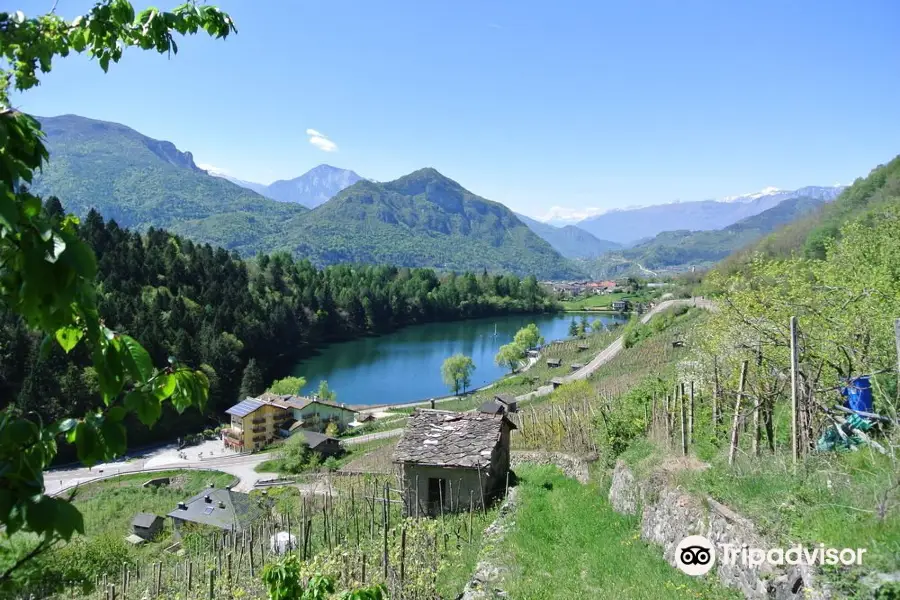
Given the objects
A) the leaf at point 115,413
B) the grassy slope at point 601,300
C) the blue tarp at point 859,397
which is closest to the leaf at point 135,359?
the leaf at point 115,413

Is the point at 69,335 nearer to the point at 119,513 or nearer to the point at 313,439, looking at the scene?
the point at 119,513

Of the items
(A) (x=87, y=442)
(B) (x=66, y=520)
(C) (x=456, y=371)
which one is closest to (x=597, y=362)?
(C) (x=456, y=371)

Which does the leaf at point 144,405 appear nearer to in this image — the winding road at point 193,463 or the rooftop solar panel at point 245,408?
the winding road at point 193,463

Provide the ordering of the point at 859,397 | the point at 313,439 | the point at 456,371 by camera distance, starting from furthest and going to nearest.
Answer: the point at 456,371 < the point at 313,439 < the point at 859,397

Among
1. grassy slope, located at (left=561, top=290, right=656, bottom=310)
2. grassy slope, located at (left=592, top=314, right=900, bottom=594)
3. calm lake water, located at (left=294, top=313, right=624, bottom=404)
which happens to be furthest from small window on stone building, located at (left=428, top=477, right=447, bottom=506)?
grassy slope, located at (left=561, top=290, right=656, bottom=310)

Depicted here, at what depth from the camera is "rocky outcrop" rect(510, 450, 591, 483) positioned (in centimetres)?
1515

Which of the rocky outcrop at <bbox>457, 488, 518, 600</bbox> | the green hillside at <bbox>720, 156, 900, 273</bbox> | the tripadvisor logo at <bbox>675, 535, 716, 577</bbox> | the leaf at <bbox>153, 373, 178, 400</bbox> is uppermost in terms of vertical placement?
the green hillside at <bbox>720, 156, 900, 273</bbox>

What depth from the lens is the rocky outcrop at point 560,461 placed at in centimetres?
1515

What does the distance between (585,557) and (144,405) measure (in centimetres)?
854

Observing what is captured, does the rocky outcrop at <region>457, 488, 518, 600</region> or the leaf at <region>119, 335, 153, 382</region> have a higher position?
the leaf at <region>119, 335, 153, 382</region>

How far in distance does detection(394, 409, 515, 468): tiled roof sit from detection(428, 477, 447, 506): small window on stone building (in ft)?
2.28

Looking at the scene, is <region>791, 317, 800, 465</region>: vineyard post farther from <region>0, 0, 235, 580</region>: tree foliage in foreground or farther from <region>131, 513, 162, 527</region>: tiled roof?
<region>131, 513, 162, 527</region>: tiled roof

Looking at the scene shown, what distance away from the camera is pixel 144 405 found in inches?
68.9

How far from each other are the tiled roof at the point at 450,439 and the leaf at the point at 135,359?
13662 mm
